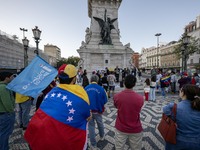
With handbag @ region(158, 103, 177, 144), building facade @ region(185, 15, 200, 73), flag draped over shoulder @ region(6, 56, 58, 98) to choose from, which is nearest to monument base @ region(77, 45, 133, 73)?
flag draped over shoulder @ region(6, 56, 58, 98)

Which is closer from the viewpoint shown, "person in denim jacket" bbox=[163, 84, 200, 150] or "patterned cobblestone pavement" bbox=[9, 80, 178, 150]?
"person in denim jacket" bbox=[163, 84, 200, 150]

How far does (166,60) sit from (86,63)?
69486 mm

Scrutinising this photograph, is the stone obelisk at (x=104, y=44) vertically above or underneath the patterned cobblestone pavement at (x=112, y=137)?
above

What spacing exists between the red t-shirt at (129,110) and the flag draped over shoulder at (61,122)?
986 mm

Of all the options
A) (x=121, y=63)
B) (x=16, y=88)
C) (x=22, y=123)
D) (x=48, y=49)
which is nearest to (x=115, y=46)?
(x=121, y=63)

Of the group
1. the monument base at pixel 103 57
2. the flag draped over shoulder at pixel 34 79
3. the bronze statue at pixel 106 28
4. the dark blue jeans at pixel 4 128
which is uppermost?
the bronze statue at pixel 106 28

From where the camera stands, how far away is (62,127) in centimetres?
199

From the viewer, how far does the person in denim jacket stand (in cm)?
221

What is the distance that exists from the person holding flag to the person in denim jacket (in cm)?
137

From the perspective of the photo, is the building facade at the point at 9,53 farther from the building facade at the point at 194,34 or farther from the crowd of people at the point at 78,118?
the building facade at the point at 194,34

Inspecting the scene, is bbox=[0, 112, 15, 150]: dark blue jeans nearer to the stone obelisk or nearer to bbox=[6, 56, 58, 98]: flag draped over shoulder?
bbox=[6, 56, 58, 98]: flag draped over shoulder

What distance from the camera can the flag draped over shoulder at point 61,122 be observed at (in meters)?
1.93

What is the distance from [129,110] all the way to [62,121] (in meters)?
1.43

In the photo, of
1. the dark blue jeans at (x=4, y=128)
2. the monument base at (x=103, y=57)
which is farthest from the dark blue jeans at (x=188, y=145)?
the monument base at (x=103, y=57)
